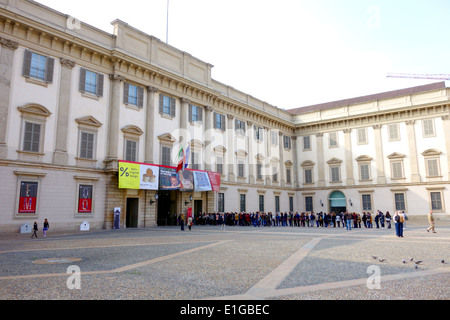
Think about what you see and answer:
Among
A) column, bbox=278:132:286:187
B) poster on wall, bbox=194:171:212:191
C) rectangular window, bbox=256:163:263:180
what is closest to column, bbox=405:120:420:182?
column, bbox=278:132:286:187

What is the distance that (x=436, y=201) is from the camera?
3462 cm

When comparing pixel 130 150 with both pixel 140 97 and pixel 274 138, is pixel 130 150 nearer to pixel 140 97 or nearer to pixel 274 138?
pixel 140 97

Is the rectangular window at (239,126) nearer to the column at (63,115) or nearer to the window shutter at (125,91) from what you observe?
the window shutter at (125,91)

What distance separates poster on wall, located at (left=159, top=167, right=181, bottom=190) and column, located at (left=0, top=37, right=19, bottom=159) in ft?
35.8

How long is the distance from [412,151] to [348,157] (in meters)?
7.09

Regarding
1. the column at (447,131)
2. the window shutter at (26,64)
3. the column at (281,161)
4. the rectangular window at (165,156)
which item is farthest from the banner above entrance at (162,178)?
the column at (447,131)

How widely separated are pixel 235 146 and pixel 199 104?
666 centimetres

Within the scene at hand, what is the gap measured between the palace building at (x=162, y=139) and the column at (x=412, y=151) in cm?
11

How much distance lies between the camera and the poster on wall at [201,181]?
29000mm

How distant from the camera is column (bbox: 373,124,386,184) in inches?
1497

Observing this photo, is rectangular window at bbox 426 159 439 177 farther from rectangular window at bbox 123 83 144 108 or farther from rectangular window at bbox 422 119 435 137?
rectangular window at bbox 123 83 144 108
